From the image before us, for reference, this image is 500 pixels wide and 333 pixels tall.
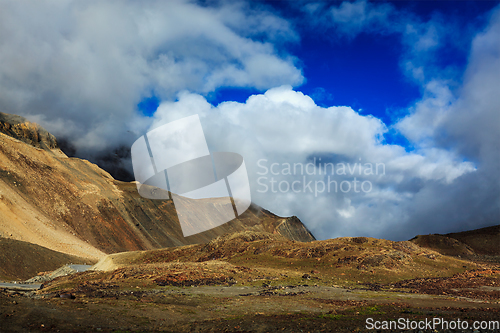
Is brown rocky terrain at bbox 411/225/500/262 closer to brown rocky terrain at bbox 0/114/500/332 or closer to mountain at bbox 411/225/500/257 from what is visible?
mountain at bbox 411/225/500/257

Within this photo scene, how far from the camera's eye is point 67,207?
72.2 metres

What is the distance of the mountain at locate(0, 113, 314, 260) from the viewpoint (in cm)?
5722

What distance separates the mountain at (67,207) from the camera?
5722cm

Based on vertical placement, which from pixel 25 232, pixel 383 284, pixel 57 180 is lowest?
pixel 383 284

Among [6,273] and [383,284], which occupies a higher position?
[6,273]

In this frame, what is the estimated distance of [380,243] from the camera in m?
42.0

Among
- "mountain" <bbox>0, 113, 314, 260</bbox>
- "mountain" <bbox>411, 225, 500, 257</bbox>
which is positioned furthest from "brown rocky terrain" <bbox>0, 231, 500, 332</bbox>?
"mountain" <bbox>411, 225, 500, 257</bbox>

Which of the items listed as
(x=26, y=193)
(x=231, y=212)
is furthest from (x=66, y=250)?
(x=231, y=212)

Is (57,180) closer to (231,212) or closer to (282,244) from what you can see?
(282,244)

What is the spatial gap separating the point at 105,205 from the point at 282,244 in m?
57.5

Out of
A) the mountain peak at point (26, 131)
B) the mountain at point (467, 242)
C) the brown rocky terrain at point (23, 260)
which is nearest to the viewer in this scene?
the brown rocky terrain at point (23, 260)

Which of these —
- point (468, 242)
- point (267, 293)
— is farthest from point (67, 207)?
point (468, 242)

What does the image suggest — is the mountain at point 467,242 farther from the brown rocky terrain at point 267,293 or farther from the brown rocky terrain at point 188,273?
the brown rocky terrain at point 267,293

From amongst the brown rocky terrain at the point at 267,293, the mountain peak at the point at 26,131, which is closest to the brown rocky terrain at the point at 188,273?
the brown rocky terrain at the point at 267,293
